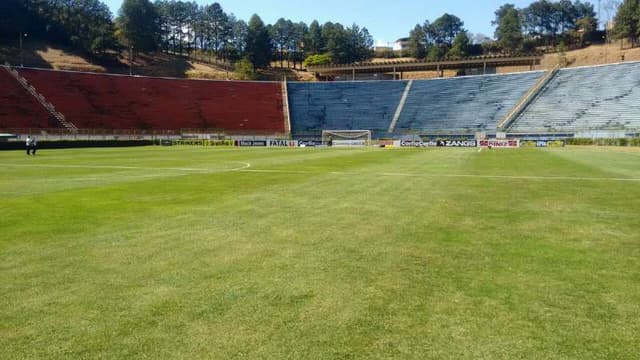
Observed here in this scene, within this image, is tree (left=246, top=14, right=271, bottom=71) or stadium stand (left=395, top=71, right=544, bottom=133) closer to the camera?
stadium stand (left=395, top=71, right=544, bottom=133)

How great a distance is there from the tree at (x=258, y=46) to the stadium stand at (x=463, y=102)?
75556 mm

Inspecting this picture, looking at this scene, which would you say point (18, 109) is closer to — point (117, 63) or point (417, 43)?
point (117, 63)

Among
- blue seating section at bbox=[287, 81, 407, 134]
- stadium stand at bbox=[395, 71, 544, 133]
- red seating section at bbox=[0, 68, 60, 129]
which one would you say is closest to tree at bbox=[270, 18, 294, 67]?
blue seating section at bbox=[287, 81, 407, 134]

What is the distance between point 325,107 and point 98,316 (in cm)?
9424

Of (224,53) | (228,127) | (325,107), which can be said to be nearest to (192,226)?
(228,127)

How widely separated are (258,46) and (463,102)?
289ft

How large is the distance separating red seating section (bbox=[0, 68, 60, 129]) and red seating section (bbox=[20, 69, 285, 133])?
2907mm

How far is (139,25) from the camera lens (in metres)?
145

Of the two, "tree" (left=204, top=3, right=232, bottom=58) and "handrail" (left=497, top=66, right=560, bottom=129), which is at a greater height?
"tree" (left=204, top=3, right=232, bottom=58)

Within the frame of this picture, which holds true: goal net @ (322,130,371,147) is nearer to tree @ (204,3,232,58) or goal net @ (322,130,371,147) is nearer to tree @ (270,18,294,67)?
tree @ (204,3,232,58)

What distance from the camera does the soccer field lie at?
13.7 feet

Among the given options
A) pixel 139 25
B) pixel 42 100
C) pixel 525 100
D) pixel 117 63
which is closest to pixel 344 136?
pixel 525 100

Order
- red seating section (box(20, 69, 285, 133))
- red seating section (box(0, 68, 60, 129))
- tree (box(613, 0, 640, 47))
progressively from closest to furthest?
red seating section (box(0, 68, 60, 129))
red seating section (box(20, 69, 285, 133))
tree (box(613, 0, 640, 47))

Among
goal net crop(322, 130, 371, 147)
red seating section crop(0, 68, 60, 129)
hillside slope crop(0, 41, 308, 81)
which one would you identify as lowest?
goal net crop(322, 130, 371, 147)
